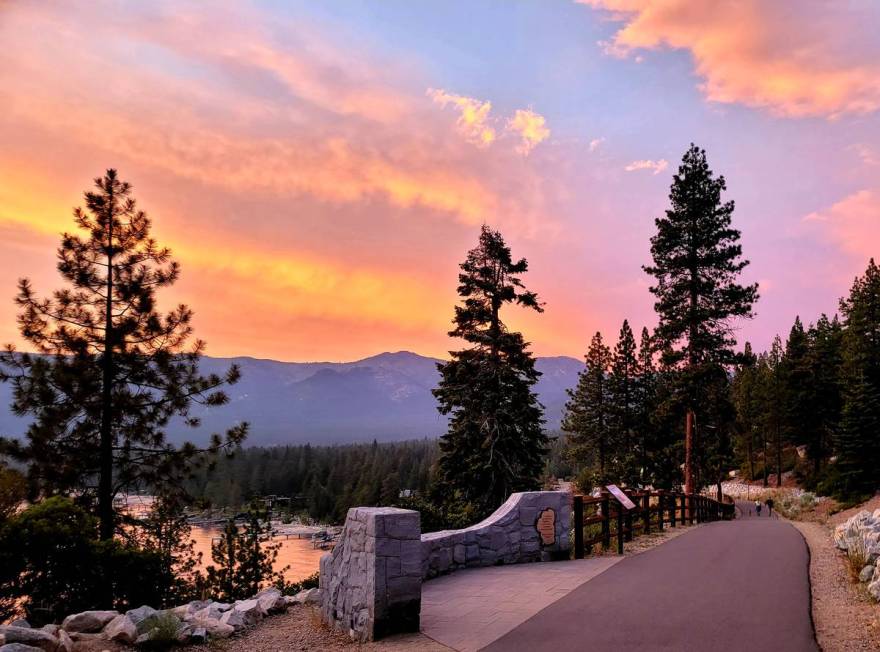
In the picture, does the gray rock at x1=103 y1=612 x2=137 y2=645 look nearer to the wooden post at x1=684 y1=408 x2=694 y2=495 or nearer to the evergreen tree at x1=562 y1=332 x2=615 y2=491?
the wooden post at x1=684 y1=408 x2=694 y2=495

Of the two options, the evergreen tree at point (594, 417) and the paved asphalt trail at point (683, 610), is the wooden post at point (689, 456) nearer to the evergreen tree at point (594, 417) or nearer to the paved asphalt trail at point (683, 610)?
the paved asphalt trail at point (683, 610)

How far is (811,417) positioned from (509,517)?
52.3m

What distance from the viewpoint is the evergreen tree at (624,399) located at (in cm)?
4284

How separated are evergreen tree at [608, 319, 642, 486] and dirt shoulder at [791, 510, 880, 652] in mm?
34283

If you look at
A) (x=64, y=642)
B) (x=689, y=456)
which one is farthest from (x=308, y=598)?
(x=689, y=456)

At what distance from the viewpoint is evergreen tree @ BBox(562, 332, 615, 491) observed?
142 ft

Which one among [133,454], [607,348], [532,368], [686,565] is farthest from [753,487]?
[133,454]

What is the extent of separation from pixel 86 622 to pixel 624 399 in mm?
42062

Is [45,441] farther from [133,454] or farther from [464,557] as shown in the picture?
[464,557]

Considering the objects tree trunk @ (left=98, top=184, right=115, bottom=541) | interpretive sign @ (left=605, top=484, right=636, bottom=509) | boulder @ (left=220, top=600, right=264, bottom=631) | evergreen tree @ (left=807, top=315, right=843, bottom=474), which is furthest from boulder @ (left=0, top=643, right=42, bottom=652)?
evergreen tree @ (left=807, top=315, right=843, bottom=474)

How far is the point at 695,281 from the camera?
81.6ft

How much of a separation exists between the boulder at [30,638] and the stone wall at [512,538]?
5.03m

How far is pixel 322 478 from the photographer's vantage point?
105 meters

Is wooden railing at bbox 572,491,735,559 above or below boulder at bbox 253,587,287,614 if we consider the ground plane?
above
